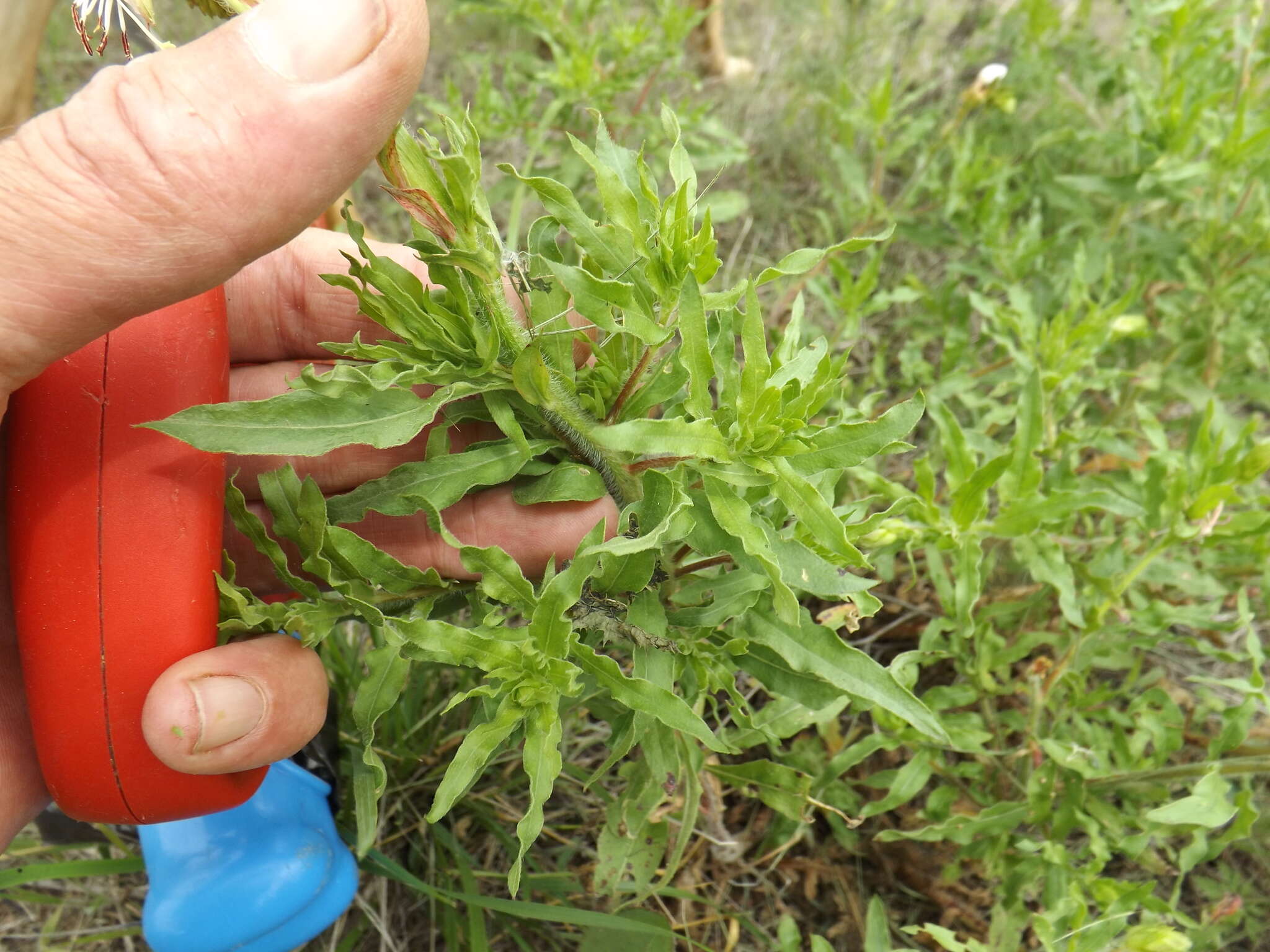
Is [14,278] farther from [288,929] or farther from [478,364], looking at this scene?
[288,929]

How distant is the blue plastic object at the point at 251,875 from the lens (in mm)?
1613

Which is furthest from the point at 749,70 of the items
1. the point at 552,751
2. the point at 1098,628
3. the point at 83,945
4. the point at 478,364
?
the point at 83,945

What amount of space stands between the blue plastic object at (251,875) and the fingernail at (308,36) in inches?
52.6

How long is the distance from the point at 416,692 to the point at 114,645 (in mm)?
862

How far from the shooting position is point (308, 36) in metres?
0.98

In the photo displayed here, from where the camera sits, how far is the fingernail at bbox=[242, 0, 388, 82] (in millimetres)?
985

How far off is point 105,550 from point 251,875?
0.79 m

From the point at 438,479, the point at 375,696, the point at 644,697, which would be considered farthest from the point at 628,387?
the point at 375,696

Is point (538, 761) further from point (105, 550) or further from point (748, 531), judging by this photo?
point (105, 550)

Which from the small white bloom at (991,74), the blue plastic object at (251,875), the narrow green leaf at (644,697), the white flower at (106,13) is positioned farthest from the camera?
the small white bloom at (991,74)

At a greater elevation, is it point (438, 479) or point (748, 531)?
point (438, 479)

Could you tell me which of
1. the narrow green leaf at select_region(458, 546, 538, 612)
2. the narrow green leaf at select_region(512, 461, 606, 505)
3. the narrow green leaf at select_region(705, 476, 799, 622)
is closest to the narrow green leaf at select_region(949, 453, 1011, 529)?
the narrow green leaf at select_region(705, 476, 799, 622)

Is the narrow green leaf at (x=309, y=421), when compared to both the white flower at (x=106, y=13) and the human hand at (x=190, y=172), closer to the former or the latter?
the human hand at (x=190, y=172)

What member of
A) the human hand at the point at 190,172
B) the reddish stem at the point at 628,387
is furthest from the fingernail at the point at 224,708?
the reddish stem at the point at 628,387
